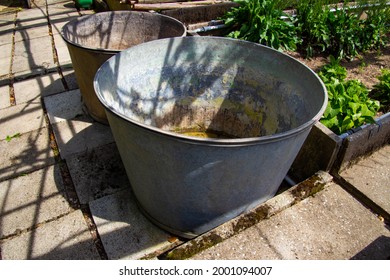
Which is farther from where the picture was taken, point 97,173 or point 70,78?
point 70,78

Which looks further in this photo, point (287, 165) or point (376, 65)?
point (376, 65)

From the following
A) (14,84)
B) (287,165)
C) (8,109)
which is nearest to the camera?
(287,165)

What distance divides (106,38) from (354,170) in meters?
3.39

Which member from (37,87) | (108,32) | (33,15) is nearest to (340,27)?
(108,32)

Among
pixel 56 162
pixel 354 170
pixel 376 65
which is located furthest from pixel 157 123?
pixel 376 65

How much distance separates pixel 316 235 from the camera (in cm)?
229

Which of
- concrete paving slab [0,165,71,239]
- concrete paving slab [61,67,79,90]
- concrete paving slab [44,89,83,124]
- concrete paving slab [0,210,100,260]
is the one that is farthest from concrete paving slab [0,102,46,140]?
concrete paving slab [0,210,100,260]

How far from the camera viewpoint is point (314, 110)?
7.39ft

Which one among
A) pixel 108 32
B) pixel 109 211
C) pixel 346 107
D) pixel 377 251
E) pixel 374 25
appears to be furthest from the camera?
pixel 374 25

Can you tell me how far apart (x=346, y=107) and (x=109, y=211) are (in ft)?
8.03

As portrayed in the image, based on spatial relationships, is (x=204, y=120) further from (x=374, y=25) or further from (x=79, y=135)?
(x=374, y=25)

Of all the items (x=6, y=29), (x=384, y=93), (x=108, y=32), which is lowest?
(x=6, y=29)

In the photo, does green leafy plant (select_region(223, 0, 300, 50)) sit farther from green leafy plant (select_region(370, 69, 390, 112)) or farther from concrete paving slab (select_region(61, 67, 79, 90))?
concrete paving slab (select_region(61, 67, 79, 90))

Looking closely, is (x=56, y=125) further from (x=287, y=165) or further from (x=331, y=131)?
(x=331, y=131)
